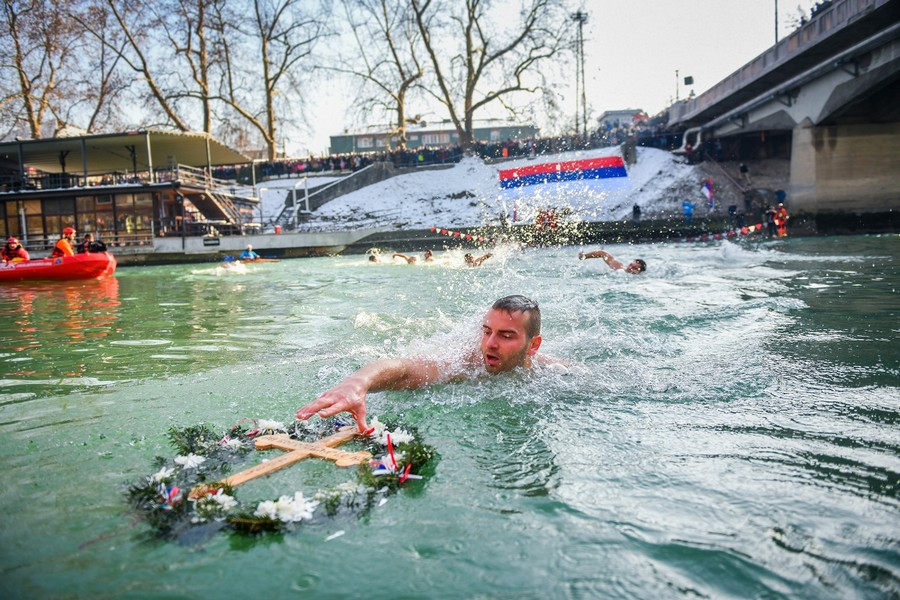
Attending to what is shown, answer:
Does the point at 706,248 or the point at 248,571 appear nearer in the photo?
the point at 248,571

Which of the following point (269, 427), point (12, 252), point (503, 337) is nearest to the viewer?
point (269, 427)

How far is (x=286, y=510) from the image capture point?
2803 mm

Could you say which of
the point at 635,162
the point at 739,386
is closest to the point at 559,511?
the point at 739,386

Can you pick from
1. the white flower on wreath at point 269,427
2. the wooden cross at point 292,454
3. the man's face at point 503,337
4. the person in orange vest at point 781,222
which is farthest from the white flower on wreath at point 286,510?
the person in orange vest at point 781,222

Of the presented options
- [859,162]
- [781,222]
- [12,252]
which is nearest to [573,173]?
[781,222]

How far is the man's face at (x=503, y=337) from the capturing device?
4.93 metres

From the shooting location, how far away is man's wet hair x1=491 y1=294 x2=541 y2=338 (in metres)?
4.91

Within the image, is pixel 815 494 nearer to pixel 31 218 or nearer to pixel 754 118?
pixel 754 118

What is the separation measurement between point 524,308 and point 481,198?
127 ft

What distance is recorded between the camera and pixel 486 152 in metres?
48.5

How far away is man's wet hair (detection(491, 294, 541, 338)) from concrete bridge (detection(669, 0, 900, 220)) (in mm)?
22435

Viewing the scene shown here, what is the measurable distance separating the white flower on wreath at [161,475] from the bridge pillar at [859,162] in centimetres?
3390

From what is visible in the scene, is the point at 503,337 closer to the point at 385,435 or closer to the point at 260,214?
the point at 385,435

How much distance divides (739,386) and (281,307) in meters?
9.12
